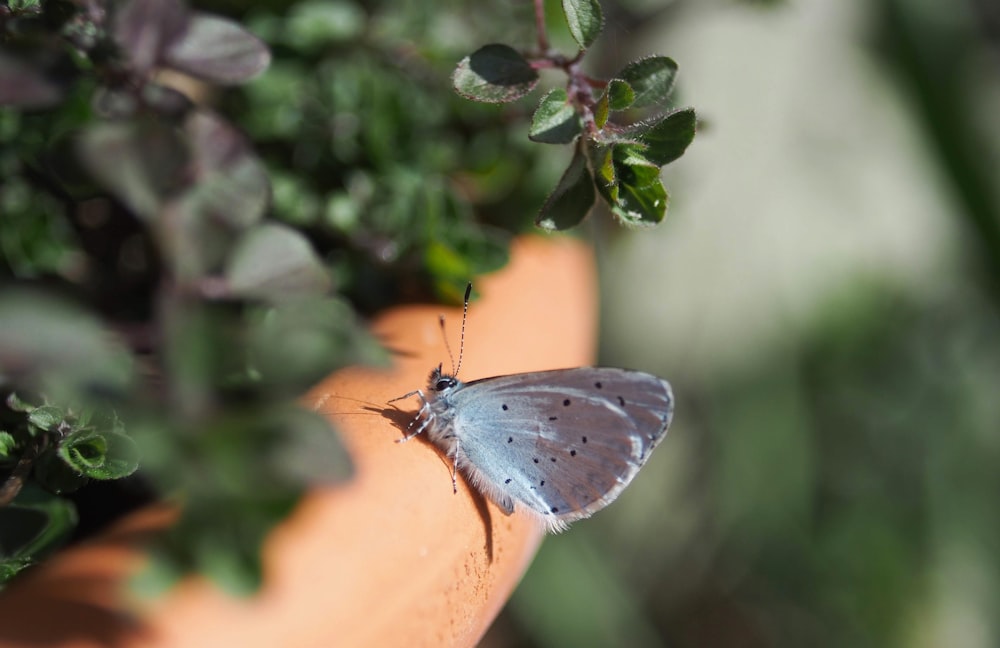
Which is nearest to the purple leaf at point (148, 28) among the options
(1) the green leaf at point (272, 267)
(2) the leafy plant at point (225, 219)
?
(2) the leafy plant at point (225, 219)

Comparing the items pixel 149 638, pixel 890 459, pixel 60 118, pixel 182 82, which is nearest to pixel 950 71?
pixel 890 459

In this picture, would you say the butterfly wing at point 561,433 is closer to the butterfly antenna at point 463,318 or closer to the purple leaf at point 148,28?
the butterfly antenna at point 463,318

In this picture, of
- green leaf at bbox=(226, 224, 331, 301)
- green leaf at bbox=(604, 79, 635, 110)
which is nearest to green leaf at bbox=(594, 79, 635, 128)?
green leaf at bbox=(604, 79, 635, 110)

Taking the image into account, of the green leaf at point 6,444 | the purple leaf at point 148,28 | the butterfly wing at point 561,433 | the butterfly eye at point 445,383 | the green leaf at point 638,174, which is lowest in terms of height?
the butterfly wing at point 561,433

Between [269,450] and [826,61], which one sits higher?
[269,450]

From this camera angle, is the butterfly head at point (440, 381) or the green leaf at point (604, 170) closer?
the green leaf at point (604, 170)

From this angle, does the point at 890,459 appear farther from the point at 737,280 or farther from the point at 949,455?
the point at 737,280

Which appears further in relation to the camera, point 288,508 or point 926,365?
point 926,365

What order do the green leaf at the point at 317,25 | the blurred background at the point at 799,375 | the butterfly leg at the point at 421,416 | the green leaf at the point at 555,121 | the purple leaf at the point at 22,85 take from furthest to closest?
the blurred background at the point at 799,375 < the green leaf at the point at 317,25 < the butterfly leg at the point at 421,416 < the green leaf at the point at 555,121 < the purple leaf at the point at 22,85
